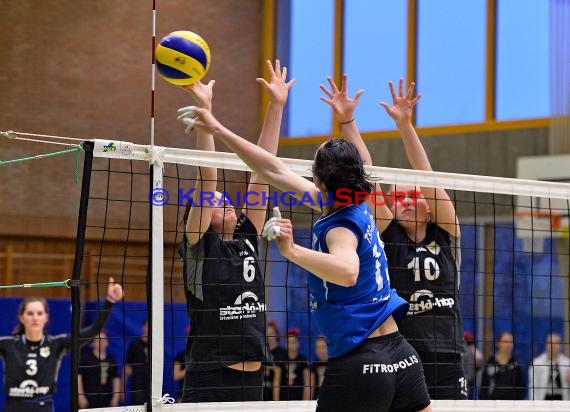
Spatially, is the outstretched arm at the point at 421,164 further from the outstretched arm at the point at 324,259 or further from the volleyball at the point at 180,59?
the outstretched arm at the point at 324,259

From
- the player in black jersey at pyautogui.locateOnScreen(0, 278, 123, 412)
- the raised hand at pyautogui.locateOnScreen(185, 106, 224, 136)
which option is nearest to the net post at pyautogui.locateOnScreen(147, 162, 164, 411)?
the raised hand at pyautogui.locateOnScreen(185, 106, 224, 136)

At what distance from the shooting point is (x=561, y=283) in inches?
493

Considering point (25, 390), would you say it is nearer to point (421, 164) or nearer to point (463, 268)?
point (421, 164)

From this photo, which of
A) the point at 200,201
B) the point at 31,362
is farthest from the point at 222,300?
the point at 31,362

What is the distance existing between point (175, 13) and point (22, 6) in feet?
7.67

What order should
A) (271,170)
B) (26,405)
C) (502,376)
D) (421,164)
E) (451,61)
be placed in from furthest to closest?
1. (451,61)
2. (502,376)
3. (26,405)
4. (421,164)
5. (271,170)

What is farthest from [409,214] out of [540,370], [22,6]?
[22,6]

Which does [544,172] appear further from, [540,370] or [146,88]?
[146,88]

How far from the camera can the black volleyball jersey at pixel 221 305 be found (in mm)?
4637

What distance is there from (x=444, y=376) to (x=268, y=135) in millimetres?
1618

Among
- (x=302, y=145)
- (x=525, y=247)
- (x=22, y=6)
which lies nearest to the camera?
(x=525, y=247)

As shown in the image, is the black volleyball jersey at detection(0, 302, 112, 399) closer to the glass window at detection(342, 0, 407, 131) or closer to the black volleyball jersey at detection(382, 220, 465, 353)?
the black volleyball jersey at detection(382, 220, 465, 353)

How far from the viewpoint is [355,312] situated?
343 cm

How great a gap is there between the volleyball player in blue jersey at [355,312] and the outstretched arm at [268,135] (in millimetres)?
1179
